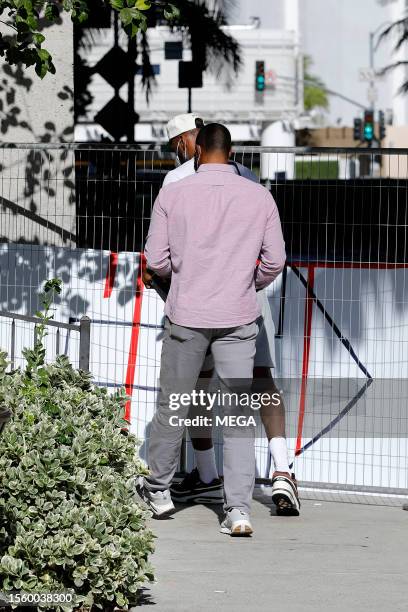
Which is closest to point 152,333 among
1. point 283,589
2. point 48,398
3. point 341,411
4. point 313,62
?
point 341,411

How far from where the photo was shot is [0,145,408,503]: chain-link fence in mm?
7781

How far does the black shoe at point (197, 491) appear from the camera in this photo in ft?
24.3

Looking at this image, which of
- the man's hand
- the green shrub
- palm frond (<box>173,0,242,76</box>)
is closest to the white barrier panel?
the man's hand

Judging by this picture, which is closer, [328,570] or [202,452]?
[328,570]

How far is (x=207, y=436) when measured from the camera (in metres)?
7.40

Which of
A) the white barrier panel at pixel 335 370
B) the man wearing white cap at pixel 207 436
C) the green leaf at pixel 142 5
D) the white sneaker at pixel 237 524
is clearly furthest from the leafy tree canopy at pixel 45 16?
the white sneaker at pixel 237 524

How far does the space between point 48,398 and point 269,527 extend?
154cm

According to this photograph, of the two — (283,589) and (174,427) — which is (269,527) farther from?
(283,589)

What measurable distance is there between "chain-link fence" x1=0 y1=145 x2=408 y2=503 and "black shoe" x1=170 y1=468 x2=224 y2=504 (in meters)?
0.54

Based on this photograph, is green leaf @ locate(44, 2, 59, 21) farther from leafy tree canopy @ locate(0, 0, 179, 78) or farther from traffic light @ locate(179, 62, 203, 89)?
traffic light @ locate(179, 62, 203, 89)

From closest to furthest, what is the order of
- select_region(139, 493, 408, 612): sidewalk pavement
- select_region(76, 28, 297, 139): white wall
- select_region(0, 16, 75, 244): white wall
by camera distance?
1. select_region(139, 493, 408, 612): sidewalk pavement
2. select_region(0, 16, 75, 244): white wall
3. select_region(76, 28, 297, 139): white wall

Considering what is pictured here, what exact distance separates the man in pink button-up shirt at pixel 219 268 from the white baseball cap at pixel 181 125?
49 centimetres

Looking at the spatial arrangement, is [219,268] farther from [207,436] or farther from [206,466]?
[206,466]

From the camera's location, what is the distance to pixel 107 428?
5723mm
